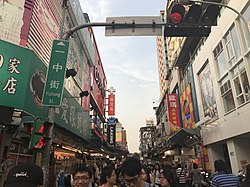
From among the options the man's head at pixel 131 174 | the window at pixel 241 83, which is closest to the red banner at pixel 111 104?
the window at pixel 241 83

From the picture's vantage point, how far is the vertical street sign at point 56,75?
5.43 meters

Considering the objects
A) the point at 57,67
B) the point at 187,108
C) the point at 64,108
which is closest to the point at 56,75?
the point at 57,67

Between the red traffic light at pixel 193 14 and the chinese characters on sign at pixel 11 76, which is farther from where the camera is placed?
the chinese characters on sign at pixel 11 76

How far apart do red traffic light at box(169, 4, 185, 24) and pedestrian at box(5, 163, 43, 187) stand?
434 centimetres

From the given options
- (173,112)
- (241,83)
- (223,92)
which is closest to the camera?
(241,83)

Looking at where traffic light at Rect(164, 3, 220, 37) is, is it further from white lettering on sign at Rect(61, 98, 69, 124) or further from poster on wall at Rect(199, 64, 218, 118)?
poster on wall at Rect(199, 64, 218, 118)

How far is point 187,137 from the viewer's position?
70.2 feet

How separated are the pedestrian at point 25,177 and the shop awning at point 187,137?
16541mm

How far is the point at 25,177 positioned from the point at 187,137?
68.7 ft

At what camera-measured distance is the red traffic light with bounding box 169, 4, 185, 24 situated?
4.99 m

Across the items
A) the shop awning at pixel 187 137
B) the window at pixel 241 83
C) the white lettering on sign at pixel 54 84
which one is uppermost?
the window at pixel 241 83

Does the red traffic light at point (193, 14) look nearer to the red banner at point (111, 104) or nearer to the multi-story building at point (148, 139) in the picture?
the red banner at point (111, 104)

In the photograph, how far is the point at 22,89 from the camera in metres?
6.72

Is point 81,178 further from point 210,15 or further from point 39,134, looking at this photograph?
point 210,15
